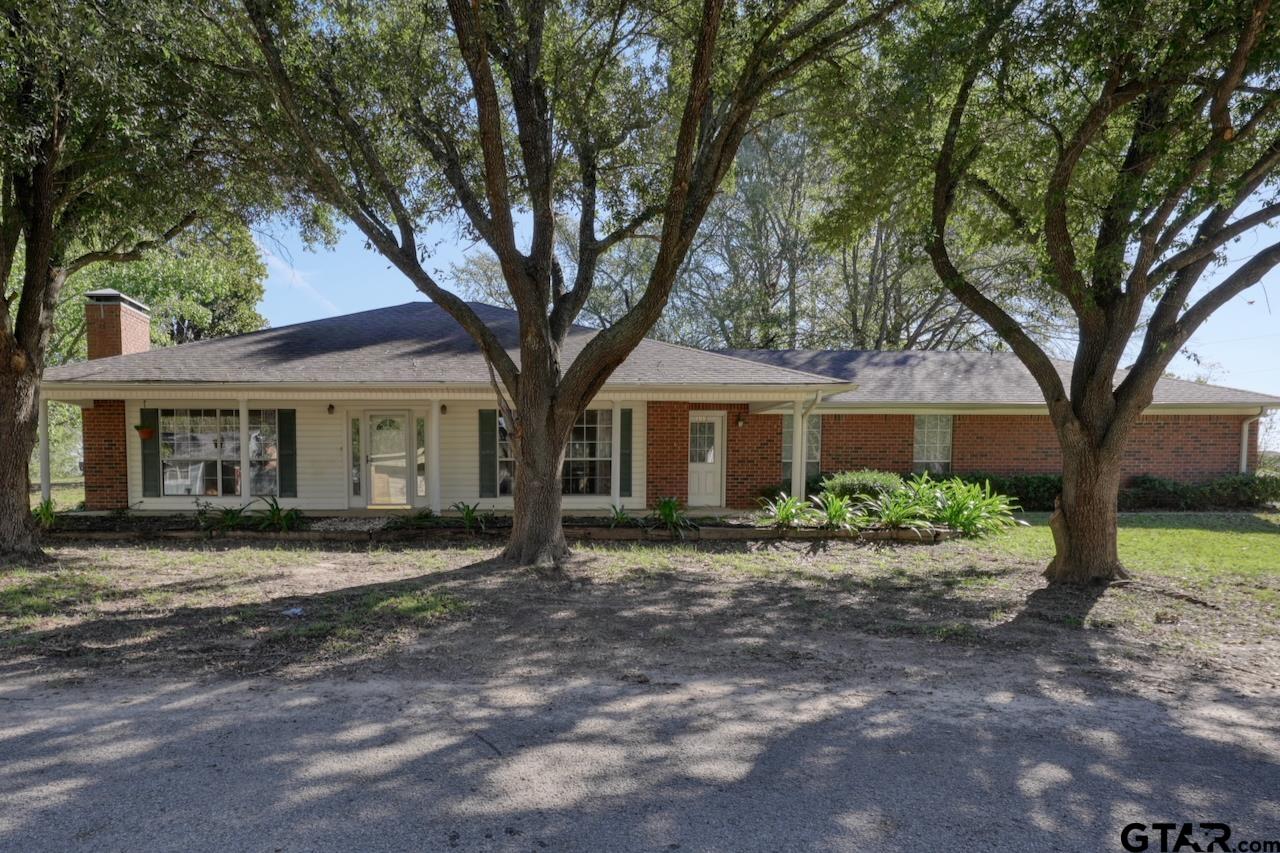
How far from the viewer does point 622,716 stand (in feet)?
13.8

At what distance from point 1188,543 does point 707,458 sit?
7.88 metres

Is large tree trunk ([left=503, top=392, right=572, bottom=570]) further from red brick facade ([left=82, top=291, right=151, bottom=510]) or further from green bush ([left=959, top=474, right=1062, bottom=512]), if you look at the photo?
green bush ([left=959, top=474, right=1062, bottom=512])

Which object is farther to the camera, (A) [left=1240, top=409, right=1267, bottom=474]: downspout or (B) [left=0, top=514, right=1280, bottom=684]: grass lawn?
(A) [left=1240, top=409, right=1267, bottom=474]: downspout

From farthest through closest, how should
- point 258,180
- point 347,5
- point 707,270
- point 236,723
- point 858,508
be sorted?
point 707,270 < point 858,508 < point 258,180 < point 347,5 < point 236,723

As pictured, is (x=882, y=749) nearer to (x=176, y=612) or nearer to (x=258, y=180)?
(x=176, y=612)

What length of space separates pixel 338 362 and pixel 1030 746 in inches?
449

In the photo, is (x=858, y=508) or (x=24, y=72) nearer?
(x=24, y=72)

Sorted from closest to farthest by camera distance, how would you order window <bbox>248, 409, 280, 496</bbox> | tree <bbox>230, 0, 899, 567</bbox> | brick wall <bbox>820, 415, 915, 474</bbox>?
tree <bbox>230, 0, 899, 567</bbox>
window <bbox>248, 409, 280, 496</bbox>
brick wall <bbox>820, 415, 915, 474</bbox>

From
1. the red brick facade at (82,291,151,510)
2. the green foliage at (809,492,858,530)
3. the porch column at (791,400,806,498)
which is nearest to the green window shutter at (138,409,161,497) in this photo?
the red brick facade at (82,291,151,510)

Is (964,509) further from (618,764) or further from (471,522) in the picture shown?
(618,764)

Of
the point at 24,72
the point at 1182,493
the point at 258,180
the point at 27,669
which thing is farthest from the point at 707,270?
the point at 27,669

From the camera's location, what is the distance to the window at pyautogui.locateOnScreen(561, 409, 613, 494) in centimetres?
1352

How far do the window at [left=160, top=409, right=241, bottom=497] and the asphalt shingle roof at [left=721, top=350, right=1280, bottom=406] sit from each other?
1096cm

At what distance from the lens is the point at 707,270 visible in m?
28.8
